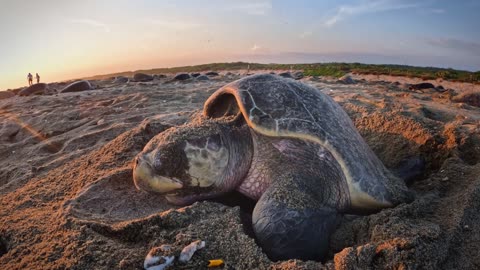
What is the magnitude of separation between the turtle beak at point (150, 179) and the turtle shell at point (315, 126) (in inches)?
24.1

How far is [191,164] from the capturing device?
83.0 inches

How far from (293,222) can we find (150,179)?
0.89 meters

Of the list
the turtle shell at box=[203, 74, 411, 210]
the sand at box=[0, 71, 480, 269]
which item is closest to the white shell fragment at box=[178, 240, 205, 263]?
the sand at box=[0, 71, 480, 269]

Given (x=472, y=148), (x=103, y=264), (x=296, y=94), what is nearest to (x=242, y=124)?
(x=296, y=94)

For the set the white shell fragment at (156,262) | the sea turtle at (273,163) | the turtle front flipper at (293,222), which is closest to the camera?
the white shell fragment at (156,262)

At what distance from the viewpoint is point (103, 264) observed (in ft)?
5.29

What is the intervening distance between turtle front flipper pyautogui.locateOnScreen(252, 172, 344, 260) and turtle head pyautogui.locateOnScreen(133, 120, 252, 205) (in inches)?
13.2

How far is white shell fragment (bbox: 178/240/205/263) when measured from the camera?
1.59 m

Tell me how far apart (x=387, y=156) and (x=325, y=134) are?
1.29m

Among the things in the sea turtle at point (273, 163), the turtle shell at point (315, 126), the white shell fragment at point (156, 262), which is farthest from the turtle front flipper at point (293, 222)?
the white shell fragment at point (156, 262)

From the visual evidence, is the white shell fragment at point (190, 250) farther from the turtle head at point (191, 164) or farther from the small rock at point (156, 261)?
the turtle head at point (191, 164)

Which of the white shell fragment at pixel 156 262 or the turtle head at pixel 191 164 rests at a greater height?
the turtle head at pixel 191 164

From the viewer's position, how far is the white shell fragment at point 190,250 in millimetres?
1589

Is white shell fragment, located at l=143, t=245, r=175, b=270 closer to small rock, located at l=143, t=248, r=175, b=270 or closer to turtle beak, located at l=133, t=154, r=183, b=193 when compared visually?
small rock, located at l=143, t=248, r=175, b=270
